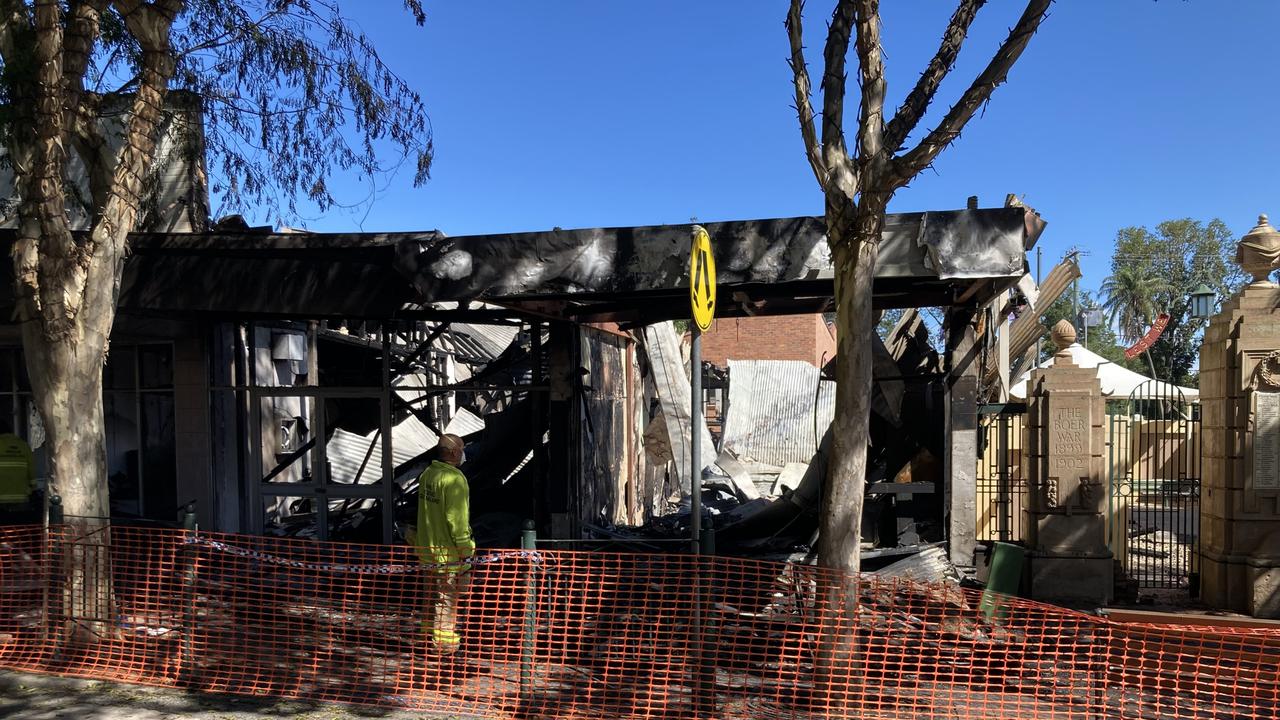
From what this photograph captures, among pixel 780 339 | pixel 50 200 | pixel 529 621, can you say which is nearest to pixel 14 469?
pixel 50 200

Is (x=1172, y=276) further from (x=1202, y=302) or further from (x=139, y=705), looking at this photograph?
(x=139, y=705)

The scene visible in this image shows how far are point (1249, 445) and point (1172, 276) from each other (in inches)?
1873

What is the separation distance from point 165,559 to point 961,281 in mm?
6913

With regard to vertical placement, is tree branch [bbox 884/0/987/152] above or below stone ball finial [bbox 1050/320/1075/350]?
above

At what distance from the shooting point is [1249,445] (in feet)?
27.5

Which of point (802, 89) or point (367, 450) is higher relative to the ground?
point (802, 89)

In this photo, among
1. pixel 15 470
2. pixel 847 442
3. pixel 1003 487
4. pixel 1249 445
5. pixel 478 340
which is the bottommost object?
pixel 1003 487

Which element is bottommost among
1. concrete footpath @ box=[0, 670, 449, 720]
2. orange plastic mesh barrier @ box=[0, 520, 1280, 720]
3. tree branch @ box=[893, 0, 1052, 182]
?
concrete footpath @ box=[0, 670, 449, 720]

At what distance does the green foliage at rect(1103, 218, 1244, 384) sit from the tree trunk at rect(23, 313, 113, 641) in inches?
1849

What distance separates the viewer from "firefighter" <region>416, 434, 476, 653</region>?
6.11 metres

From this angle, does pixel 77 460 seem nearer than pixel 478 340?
Yes

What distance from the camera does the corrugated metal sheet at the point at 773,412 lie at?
22156 mm

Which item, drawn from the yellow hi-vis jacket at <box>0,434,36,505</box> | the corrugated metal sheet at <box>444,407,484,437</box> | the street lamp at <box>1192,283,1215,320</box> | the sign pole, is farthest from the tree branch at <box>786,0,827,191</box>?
the street lamp at <box>1192,283,1215,320</box>

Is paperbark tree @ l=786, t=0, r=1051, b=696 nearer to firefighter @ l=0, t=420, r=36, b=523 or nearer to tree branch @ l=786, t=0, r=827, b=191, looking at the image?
tree branch @ l=786, t=0, r=827, b=191
